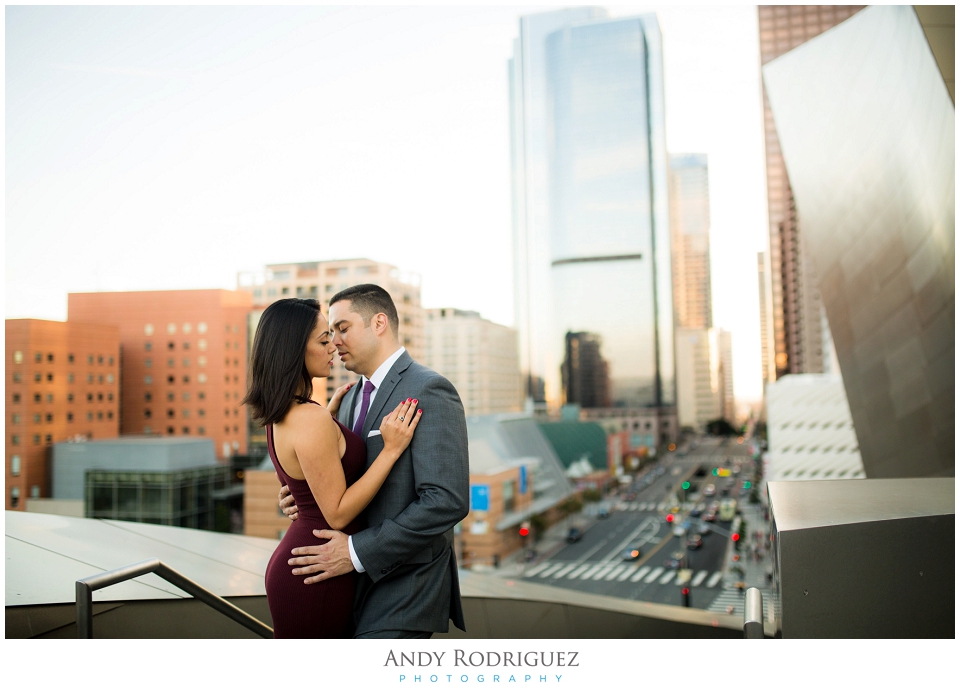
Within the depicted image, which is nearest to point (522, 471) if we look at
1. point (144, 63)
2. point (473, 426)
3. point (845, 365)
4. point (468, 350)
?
point (473, 426)

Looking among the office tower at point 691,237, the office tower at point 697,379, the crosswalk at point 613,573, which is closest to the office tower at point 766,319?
the office tower at point 697,379

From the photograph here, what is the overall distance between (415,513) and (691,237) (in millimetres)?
119926

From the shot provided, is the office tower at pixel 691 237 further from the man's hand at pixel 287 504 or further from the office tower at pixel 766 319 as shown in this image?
the man's hand at pixel 287 504

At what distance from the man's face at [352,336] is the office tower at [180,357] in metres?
21.5

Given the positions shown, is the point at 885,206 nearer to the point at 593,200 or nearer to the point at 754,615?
the point at 754,615

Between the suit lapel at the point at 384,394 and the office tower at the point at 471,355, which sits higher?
the office tower at the point at 471,355

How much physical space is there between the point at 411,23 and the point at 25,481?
16.1m

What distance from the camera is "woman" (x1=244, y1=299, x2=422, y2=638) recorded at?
4.84ft

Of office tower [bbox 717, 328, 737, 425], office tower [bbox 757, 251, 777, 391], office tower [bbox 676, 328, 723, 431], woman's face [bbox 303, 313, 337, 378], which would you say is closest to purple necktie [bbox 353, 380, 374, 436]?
woman's face [bbox 303, 313, 337, 378]

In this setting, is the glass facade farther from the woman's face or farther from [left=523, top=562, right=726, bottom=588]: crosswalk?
the woman's face

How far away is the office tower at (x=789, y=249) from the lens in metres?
66.2

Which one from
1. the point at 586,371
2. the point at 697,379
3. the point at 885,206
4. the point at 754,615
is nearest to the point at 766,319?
the point at 697,379

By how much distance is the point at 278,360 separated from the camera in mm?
1512

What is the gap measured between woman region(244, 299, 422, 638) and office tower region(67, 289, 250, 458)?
70.6ft
